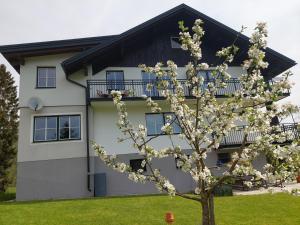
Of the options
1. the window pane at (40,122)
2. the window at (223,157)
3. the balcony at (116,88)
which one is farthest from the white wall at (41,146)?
the window at (223,157)

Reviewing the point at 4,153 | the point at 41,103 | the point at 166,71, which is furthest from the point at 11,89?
the point at 166,71

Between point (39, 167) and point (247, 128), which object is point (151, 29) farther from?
point (247, 128)

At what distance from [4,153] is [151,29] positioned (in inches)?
638

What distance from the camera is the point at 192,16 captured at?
65.8 ft

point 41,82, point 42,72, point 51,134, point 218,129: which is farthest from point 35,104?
point 218,129

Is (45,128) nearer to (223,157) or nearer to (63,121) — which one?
(63,121)

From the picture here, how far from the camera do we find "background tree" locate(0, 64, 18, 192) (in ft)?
85.5

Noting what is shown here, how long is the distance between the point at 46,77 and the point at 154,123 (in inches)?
269

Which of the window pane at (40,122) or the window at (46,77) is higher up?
the window at (46,77)

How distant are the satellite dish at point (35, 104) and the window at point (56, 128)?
0.60 m

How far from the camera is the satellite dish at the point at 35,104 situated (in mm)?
17034

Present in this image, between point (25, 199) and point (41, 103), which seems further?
point (41, 103)

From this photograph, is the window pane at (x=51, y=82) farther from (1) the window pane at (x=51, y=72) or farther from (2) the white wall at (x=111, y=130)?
(2) the white wall at (x=111, y=130)

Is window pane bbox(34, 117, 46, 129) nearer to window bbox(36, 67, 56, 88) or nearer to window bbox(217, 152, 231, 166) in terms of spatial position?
window bbox(36, 67, 56, 88)
